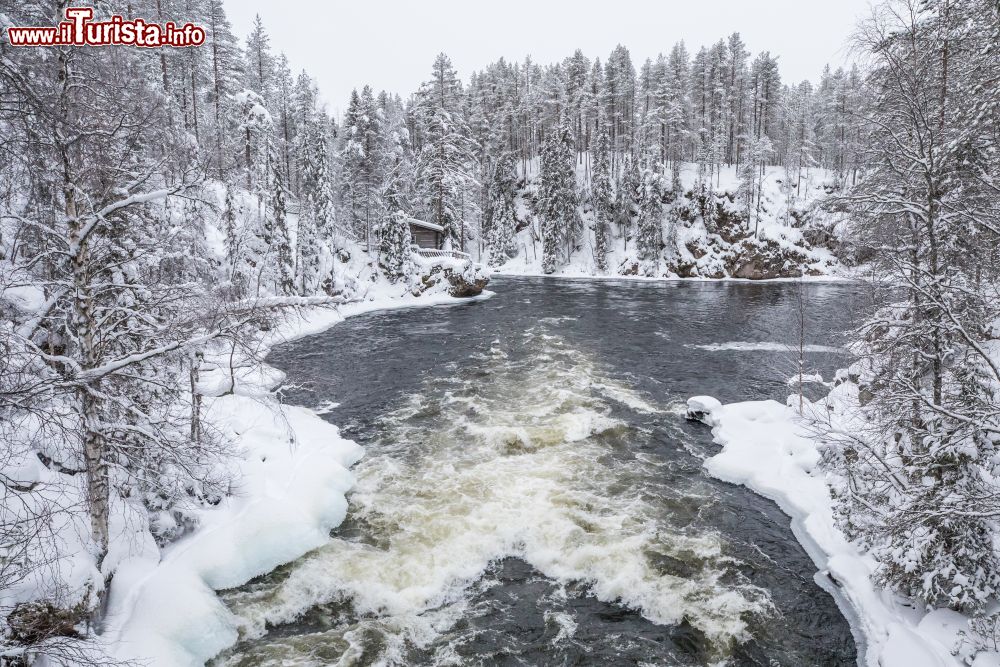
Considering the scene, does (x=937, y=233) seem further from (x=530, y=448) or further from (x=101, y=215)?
(x=101, y=215)

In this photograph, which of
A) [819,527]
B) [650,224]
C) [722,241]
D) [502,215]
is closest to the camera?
[819,527]

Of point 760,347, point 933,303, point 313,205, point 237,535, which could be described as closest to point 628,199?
point 313,205

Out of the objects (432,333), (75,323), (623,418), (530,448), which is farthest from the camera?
(432,333)

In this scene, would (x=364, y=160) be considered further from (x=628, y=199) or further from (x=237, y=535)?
(x=237, y=535)

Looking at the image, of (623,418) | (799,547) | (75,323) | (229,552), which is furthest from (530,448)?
(75,323)

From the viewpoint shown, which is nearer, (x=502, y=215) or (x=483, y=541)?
(x=483, y=541)

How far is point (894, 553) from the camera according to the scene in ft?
28.9

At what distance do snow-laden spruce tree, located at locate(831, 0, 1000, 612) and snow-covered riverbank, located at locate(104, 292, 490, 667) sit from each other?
31.2ft

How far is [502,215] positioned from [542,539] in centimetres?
6347

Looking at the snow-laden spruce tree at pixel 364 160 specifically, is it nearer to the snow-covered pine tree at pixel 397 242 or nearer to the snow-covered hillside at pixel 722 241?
the snow-covered pine tree at pixel 397 242

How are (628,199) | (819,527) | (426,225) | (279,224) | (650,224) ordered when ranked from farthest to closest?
(628,199)
(650,224)
(426,225)
(279,224)
(819,527)

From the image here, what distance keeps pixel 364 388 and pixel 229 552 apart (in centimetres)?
1330

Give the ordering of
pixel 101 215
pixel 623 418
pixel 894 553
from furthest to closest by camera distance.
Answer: pixel 623 418 < pixel 894 553 < pixel 101 215

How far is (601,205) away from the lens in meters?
71.0
